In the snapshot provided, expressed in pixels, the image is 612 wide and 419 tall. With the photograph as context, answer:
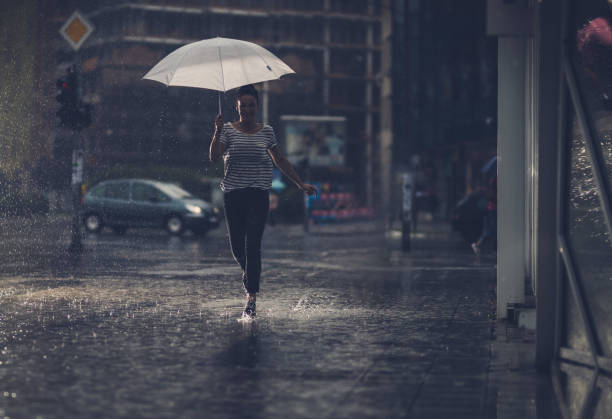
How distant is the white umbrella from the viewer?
935 centimetres

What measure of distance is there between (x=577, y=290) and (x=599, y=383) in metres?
0.51

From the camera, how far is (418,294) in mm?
11508

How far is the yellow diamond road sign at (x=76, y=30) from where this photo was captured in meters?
20.2

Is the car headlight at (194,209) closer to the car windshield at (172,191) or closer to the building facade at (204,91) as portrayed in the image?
the car windshield at (172,191)

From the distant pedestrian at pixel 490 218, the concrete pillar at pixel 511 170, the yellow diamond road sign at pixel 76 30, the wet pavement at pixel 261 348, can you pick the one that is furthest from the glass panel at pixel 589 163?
the yellow diamond road sign at pixel 76 30

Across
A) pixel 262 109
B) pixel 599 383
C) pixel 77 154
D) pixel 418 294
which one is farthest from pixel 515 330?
pixel 262 109

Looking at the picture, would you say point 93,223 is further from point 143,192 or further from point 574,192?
point 574,192

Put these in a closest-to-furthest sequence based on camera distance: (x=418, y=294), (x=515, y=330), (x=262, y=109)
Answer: (x=515, y=330), (x=418, y=294), (x=262, y=109)

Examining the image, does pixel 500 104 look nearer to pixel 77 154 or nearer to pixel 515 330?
pixel 515 330

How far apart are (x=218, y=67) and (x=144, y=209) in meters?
19.4

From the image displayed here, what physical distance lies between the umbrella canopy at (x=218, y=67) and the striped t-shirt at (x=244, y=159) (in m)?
0.60

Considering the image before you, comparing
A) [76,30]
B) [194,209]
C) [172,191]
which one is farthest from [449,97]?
[76,30]

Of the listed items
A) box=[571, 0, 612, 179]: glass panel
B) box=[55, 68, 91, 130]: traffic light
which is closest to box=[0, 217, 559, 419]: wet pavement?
box=[571, 0, 612, 179]: glass panel

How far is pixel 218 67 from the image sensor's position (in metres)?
9.45
